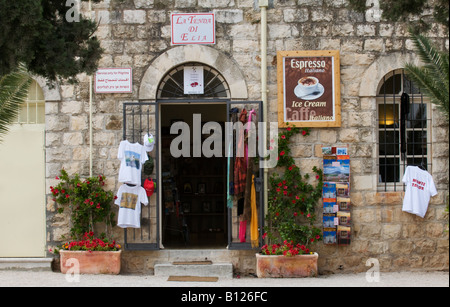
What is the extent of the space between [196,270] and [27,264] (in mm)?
2488

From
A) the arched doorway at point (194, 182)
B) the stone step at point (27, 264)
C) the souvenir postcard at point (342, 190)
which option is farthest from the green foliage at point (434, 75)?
the stone step at point (27, 264)

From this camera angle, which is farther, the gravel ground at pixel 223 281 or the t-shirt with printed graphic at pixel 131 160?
the t-shirt with printed graphic at pixel 131 160

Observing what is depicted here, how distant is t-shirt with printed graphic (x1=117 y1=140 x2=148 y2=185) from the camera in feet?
28.8

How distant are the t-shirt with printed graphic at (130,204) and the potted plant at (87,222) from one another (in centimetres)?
21

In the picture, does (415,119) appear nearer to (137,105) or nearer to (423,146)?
(423,146)

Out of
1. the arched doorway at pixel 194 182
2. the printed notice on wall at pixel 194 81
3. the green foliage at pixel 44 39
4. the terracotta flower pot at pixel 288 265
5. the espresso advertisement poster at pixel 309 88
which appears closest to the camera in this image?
the green foliage at pixel 44 39

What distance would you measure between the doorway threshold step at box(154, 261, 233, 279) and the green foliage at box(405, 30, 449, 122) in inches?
148

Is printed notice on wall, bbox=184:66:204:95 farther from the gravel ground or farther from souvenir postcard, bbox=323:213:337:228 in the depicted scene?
the gravel ground

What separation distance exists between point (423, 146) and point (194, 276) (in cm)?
395

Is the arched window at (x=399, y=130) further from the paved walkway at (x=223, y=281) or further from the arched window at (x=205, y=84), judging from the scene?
the arched window at (x=205, y=84)

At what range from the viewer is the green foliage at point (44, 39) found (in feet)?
20.1

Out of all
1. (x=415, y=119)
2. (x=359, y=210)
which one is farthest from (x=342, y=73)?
(x=359, y=210)

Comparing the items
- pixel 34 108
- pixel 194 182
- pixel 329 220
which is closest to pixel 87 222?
pixel 34 108

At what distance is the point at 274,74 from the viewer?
30.1ft
